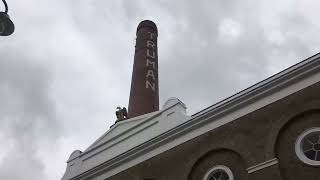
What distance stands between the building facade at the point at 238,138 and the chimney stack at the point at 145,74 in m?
7.89

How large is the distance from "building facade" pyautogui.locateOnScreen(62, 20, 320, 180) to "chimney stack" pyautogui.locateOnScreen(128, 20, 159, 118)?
789cm

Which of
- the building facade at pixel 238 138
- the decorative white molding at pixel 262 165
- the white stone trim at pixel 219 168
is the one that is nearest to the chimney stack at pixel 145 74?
the building facade at pixel 238 138

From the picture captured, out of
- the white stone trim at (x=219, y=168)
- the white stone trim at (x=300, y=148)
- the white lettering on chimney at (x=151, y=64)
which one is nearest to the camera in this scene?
the white stone trim at (x=300, y=148)

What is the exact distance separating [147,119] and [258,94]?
5831mm

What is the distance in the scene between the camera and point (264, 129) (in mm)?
14961

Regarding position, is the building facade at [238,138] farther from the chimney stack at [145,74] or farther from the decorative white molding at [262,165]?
the chimney stack at [145,74]

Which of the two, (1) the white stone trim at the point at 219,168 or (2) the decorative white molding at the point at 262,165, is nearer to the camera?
(2) the decorative white molding at the point at 262,165

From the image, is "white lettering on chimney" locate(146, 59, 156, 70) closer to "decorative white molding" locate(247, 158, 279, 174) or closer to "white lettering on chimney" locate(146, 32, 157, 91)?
"white lettering on chimney" locate(146, 32, 157, 91)

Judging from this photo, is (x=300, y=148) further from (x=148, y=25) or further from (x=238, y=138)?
(x=148, y=25)

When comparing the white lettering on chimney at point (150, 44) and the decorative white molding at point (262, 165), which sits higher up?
the white lettering on chimney at point (150, 44)

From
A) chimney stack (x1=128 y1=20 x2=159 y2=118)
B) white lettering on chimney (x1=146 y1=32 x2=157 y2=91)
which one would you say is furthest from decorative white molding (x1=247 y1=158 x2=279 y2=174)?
white lettering on chimney (x1=146 y1=32 x2=157 y2=91)

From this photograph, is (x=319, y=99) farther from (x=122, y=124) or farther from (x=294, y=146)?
(x=122, y=124)

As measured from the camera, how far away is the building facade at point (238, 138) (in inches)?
557

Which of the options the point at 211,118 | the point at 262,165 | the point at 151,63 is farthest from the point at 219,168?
the point at 151,63
